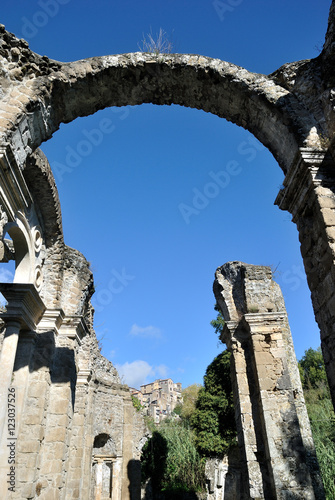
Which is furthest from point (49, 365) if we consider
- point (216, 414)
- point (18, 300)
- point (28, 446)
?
point (216, 414)

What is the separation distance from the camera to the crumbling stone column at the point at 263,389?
6199 mm

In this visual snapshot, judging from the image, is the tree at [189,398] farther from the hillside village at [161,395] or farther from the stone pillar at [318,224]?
the hillside village at [161,395]

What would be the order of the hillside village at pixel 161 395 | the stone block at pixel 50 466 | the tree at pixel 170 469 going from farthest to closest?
1. the hillside village at pixel 161 395
2. the tree at pixel 170 469
3. the stone block at pixel 50 466

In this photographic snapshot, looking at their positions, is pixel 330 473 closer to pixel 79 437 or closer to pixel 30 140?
pixel 79 437

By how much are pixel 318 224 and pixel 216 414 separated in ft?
51.2

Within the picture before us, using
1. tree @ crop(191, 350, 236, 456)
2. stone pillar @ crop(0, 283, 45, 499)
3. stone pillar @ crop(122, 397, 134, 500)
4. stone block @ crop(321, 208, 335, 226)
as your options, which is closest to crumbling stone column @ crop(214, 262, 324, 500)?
stone pillar @ crop(0, 283, 45, 499)

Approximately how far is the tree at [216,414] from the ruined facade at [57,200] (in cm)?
1068

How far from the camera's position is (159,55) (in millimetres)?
5184

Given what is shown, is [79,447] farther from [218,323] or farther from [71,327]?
[218,323]

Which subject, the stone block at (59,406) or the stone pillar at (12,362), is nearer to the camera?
the stone pillar at (12,362)

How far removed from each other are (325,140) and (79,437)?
370 inches

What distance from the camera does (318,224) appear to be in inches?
147

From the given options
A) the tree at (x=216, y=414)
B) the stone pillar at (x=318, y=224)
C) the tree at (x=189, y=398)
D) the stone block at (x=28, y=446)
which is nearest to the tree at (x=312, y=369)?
the tree at (x=189, y=398)

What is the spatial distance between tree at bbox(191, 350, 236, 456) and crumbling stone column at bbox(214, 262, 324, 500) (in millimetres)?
9810
